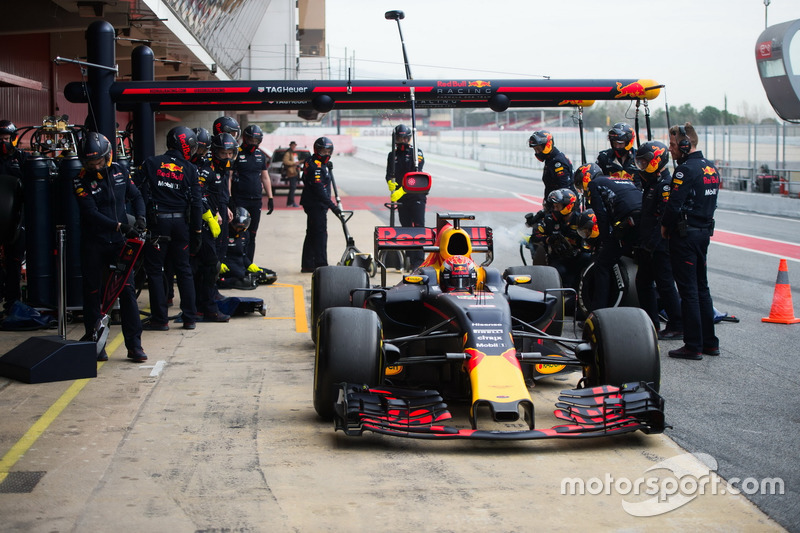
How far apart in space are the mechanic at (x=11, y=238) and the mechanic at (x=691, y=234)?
6.51 metres

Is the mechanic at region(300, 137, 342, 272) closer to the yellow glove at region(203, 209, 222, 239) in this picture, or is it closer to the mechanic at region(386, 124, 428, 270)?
the mechanic at region(386, 124, 428, 270)

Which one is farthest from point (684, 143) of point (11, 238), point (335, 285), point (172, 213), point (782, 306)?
point (11, 238)

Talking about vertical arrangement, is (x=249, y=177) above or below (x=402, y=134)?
below

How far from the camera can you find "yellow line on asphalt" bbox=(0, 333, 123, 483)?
213 inches

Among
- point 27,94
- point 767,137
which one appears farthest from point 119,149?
point 767,137

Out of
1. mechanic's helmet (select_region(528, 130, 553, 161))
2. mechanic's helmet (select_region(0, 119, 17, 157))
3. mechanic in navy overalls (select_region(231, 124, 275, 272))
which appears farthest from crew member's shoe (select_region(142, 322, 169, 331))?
mechanic's helmet (select_region(528, 130, 553, 161))

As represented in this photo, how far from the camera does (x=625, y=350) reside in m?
6.20

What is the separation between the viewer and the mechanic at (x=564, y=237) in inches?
397

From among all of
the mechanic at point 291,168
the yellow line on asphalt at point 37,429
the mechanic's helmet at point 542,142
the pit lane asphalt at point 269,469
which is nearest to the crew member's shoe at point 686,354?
the pit lane asphalt at point 269,469

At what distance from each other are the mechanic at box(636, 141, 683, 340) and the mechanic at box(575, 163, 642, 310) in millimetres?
238

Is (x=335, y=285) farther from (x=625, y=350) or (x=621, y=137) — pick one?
(x=621, y=137)

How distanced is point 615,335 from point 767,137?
2583 cm

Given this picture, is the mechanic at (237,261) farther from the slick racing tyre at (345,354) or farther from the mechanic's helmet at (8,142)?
the slick racing tyre at (345,354)

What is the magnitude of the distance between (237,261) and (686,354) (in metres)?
6.05
